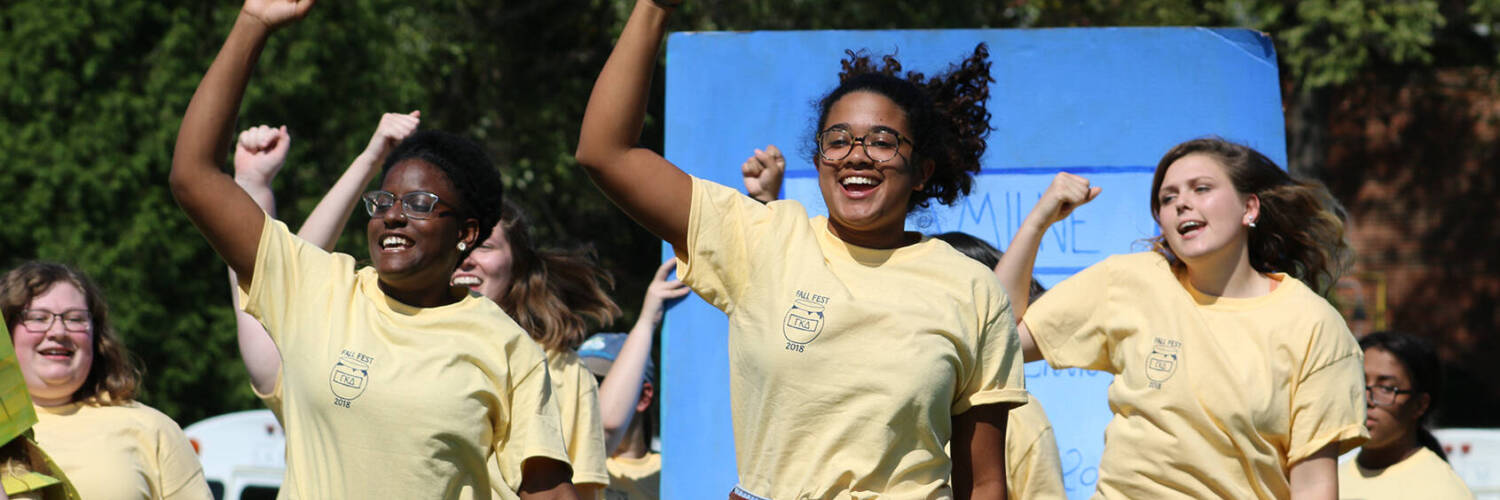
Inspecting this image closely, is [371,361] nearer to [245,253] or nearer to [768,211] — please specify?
[245,253]

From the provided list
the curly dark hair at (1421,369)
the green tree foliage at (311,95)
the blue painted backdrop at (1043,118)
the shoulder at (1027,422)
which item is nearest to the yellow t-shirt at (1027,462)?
the shoulder at (1027,422)

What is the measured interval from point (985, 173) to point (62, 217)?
7.30 meters

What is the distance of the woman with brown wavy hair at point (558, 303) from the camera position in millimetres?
3973

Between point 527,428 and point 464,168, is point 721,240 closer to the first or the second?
point 527,428

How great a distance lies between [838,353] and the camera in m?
2.88

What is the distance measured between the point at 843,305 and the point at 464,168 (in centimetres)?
91

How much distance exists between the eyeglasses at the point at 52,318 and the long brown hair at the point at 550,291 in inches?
45.5

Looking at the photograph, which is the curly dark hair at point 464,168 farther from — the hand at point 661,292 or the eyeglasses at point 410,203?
the hand at point 661,292

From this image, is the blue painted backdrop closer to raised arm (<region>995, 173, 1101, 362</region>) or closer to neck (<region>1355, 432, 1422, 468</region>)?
neck (<region>1355, 432, 1422, 468</region>)

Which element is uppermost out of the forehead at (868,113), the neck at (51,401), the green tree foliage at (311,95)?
the green tree foliage at (311,95)

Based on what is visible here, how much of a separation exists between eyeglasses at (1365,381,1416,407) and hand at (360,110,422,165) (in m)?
3.11

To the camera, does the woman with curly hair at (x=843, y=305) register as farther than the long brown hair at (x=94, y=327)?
No

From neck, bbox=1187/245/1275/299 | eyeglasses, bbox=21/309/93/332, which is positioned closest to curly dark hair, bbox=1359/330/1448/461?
neck, bbox=1187/245/1275/299

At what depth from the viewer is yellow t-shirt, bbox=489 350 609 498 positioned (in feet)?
12.8
